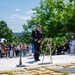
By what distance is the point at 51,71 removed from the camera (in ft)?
33.5

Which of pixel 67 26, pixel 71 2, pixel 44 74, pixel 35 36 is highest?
pixel 71 2

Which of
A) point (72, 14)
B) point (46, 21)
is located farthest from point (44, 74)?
point (46, 21)

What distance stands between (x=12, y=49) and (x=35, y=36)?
8.39 metres

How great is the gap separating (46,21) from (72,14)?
7.29m

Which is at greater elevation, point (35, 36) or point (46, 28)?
point (46, 28)

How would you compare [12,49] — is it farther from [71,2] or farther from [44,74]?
[71,2]

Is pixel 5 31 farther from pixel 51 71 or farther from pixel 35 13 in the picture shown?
pixel 51 71

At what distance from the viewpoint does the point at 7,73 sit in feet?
32.9

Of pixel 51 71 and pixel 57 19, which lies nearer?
pixel 51 71

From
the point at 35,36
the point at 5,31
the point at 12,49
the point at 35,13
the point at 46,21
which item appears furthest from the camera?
the point at 5,31

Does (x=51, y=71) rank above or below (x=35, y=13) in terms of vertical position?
below

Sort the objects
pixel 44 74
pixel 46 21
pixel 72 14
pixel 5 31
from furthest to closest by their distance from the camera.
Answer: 1. pixel 5 31
2. pixel 46 21
3. pixel 72 14
4. pixel 44 74

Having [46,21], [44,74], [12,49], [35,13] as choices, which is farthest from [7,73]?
[35,13]

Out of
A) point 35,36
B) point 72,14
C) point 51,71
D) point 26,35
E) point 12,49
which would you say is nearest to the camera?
point 51,71
